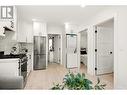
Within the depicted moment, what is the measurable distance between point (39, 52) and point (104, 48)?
3.30 metres

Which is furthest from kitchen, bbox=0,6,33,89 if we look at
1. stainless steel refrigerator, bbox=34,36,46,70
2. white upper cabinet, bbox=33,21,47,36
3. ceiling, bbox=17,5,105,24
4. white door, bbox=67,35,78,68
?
white door, bbox=67,35,78,68

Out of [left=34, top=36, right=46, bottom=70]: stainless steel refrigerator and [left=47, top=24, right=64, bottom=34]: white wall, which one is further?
[left=47, top=24, right=64, bottom=34]: white wall

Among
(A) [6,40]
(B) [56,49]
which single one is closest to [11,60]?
(A) [6,40]

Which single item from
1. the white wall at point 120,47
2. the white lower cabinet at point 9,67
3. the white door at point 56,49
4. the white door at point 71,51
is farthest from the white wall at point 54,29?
the white lower cabinet at point 9,67

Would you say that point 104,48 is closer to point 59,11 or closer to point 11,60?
point 59,11

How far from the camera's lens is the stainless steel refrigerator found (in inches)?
305

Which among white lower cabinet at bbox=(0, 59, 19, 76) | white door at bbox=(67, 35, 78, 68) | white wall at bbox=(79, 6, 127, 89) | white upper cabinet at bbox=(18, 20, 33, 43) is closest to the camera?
white lower cabinet at bbox=(0, 59, 19, 76)

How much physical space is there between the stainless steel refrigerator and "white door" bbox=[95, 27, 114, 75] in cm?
298

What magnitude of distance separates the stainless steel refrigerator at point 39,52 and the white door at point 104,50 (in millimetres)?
2983

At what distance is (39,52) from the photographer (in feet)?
25.7

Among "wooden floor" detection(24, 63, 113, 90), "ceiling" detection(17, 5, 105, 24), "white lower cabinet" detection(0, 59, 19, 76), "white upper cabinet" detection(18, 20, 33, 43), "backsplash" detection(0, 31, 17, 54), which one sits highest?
"ceiling" detection(17, 5, 105, 24)

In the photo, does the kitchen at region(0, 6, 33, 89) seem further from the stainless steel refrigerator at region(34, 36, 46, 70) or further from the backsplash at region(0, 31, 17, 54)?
the stainless steel refrigerator at region(34, 36, 46, 70)

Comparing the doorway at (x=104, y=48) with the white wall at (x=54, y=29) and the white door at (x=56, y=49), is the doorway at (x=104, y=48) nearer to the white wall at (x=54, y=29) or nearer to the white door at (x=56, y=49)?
the white wall at (x=54, y=29)

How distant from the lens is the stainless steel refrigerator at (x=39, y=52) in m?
7.74
